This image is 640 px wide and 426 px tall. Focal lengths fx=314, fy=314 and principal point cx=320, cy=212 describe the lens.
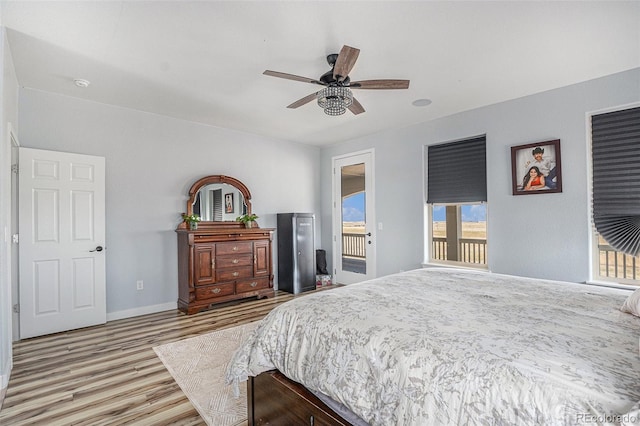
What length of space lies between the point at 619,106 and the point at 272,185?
14.7 feet

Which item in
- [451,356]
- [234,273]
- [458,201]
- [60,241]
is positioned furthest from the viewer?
[234,273]

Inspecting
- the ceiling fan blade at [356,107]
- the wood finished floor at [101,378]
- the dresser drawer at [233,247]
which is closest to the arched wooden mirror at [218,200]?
the dresser drawer at [233,247]

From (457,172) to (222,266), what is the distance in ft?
11.4

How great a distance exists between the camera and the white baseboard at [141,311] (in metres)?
3.86

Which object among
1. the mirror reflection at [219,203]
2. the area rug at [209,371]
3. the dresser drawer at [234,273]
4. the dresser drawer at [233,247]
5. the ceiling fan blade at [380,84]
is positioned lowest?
the area rug at [209,371]

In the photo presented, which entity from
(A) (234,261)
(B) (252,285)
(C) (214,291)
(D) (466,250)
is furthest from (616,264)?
(C) (214,291)

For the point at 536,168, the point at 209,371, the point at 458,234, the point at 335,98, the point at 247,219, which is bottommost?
the point at 209,371

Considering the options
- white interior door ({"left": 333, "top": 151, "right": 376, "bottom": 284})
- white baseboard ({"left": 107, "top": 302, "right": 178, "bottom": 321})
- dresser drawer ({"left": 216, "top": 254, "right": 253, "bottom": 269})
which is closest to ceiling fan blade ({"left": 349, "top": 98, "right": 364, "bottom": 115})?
white interior door ({"left": 333, "top": 151, "right": 376, "bottom": 284})

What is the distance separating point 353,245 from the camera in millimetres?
6305

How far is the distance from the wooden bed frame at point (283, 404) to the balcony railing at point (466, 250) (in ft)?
11.4

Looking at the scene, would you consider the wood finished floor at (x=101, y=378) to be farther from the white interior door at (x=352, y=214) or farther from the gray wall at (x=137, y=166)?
the white interior door at (x=352, y=214)

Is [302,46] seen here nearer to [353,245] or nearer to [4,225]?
[4,225]

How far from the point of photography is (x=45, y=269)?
11.0 ft

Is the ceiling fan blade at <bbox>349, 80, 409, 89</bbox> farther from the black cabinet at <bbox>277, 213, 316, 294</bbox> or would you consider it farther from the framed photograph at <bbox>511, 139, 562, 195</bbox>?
the black cabinet at <bbox>277, 213, 316, 294</bbox>
